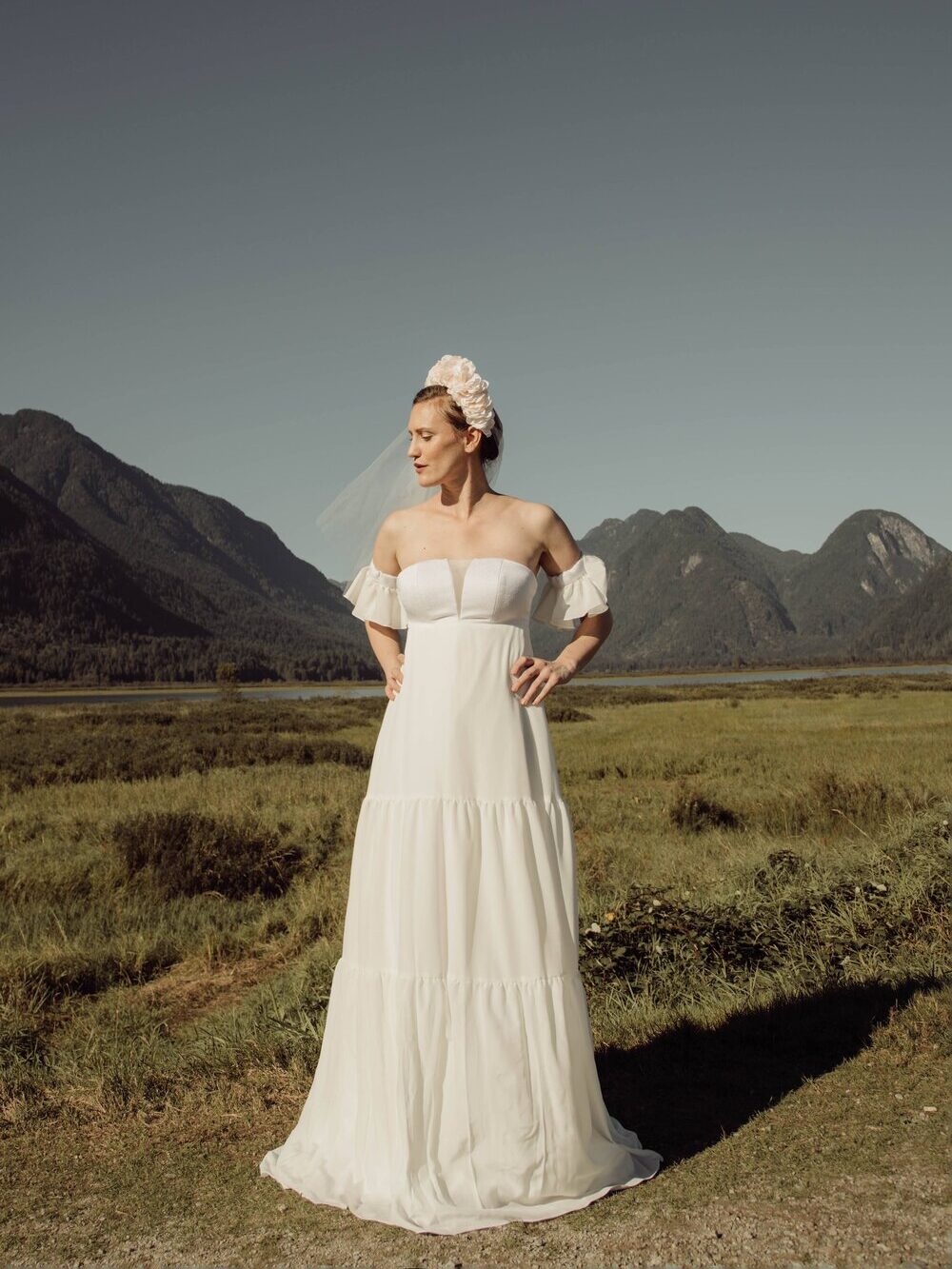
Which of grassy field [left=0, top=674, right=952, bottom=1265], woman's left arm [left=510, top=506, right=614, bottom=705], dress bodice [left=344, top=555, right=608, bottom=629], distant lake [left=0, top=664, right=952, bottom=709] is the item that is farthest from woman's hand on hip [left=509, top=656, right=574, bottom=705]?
distant lake [left=0, top=664, right=952, bottom=709]

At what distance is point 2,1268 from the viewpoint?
302 cm

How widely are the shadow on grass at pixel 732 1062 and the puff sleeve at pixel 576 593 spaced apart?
2.04 metres

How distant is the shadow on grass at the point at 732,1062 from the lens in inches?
161

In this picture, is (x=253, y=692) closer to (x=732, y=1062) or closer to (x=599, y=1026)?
(x=599, y=1026)

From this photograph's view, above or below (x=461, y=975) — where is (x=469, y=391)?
above

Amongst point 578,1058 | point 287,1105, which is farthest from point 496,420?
point 287,1105

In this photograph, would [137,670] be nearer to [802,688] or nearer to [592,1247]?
[802,688]

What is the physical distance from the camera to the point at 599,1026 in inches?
216

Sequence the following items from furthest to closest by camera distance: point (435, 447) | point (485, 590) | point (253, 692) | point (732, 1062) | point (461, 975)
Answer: point (253, 692)
point (732, 1062)
point (435, 447)
point (485, 590)
point (461, 975)

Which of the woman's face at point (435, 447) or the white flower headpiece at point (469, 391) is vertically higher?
the white flower headpiece at point (469, 391)

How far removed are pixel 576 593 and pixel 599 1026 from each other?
9.32ft

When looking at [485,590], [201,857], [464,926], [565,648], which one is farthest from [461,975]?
[201,857]

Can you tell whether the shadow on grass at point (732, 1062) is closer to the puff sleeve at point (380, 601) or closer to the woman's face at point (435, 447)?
the puff sleeve at point (380, 601)

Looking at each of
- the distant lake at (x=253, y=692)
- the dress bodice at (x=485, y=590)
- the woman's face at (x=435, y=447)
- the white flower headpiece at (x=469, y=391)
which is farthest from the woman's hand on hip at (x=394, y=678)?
the distant lake at (x=253, y=692)
